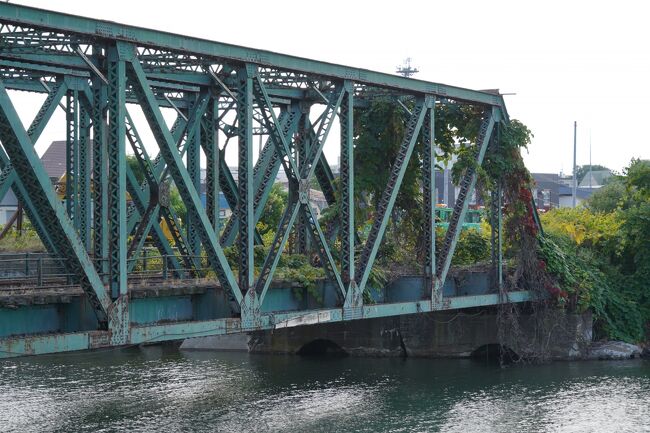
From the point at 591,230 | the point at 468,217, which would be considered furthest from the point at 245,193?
the point at 468,217

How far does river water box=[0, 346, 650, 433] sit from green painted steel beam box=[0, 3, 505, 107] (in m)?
7.43

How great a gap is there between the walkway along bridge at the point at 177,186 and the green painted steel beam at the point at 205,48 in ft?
0.09

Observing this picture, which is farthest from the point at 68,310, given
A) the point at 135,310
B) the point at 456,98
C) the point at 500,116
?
the point at 500,116

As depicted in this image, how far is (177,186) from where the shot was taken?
1827cm

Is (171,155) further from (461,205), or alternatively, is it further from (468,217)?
(468,217)

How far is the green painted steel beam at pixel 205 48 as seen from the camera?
15828mm

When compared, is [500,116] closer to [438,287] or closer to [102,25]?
[438,287]

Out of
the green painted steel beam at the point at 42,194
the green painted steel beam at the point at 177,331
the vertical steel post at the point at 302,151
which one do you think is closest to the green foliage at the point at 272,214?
the vertical steel post at the point at 302,151

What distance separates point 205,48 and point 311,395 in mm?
10684

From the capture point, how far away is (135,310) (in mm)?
18828

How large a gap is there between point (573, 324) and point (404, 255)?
221 inches

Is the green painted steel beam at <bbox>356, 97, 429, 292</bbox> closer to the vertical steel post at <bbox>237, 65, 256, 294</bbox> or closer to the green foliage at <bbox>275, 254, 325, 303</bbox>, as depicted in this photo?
the green foliage at <bbox>275, 254, 325, 303</bbox>

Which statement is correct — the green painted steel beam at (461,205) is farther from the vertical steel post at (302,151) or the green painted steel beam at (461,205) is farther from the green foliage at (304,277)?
the green foliage at (304,277)

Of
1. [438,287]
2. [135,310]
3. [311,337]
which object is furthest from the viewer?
[311,337]
